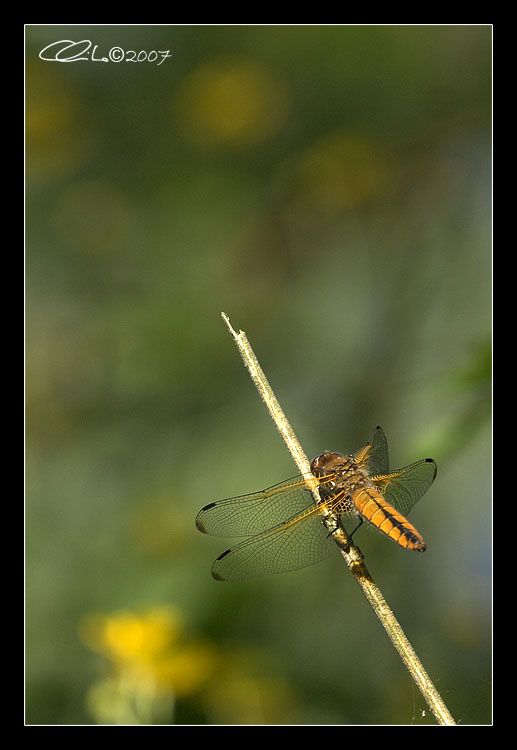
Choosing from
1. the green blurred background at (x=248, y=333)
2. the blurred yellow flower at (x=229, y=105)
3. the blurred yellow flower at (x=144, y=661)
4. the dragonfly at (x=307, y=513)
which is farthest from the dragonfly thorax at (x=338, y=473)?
the blurred yellow flower at (x=229, y=105)

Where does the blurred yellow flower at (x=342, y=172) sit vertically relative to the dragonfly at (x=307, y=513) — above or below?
above

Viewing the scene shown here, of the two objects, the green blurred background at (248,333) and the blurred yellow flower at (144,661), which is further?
the green blurred background at (248,333)

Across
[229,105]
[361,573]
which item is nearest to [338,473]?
[361,573]

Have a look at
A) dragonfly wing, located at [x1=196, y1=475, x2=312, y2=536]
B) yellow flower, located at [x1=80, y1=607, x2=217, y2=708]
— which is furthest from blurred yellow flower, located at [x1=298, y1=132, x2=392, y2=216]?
yellow flower, located at [x1=80, y1=607, x2=217, y2=708]

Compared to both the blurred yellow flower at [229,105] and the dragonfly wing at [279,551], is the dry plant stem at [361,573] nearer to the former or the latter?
the dragonfly wing at [279,551]

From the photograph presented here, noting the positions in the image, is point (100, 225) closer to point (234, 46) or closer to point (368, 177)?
point (234, 46)

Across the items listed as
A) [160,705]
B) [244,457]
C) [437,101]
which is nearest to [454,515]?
[244,457]

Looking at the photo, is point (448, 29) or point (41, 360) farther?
point (41, 360)
